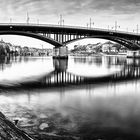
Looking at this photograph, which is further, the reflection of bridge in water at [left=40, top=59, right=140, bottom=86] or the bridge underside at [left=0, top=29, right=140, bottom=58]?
the bridge underside at [left=0, top=29, right=140, bottom=58]

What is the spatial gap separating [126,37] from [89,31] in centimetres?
1888

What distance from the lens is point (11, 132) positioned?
19.1 feet

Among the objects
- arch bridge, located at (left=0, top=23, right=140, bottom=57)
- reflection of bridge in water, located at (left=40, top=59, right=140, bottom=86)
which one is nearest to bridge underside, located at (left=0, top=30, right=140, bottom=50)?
arch bridge, located at (left=0, top=23, right=140, bottom=57)

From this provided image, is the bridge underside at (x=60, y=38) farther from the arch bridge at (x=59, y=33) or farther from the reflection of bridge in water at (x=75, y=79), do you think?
the reflection of bridge in water at (x=75, y=79)

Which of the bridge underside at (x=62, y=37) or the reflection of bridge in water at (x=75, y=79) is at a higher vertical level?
the bridge underside at (x=62, y=37)

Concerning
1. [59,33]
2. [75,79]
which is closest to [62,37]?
[59,33]

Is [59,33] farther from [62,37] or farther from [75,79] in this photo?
[75,79]

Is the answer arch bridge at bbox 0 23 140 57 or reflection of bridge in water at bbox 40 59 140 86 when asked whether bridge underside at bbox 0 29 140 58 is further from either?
reflection of bridge in water at bbox 40 59 140 86

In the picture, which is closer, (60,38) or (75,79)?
(75,79)

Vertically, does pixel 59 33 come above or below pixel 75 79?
above

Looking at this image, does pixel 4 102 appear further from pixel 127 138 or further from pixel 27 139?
pixel 127 138

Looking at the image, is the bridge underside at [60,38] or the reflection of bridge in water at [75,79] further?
the bridge underside at [60,38]

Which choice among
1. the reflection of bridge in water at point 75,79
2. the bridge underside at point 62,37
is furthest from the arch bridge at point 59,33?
the reflection of bridge in water at point 75,79

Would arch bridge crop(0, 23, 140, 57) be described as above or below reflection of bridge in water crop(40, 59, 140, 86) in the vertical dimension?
above
